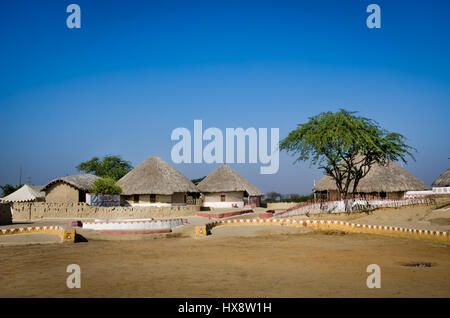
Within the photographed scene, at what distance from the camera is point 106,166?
62062 mm

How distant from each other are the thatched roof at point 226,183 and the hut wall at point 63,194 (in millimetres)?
15677

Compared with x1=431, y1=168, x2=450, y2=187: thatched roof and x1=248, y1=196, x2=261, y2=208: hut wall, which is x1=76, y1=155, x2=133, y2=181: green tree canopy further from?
x1=431, y1=168, x2=450, y2=187: thatched roof

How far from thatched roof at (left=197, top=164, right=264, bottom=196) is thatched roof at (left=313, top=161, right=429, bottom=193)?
470 inches

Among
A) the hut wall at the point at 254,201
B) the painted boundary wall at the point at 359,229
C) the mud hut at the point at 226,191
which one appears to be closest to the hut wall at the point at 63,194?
the mud hut at the point at 226,191

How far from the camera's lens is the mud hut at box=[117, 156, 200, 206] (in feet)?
128

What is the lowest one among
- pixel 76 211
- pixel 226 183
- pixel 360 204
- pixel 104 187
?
pixel 76 211

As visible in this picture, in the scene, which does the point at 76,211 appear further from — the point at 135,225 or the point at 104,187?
the point at 135,225

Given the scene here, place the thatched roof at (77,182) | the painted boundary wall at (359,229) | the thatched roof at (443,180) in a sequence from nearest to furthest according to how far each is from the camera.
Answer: the painted boundary wall at (359,229), the thatched roof at (77,182), the thatched roof at (443,180)

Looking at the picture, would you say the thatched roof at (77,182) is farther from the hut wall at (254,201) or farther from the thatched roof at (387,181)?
the thatched roof at (387,181)

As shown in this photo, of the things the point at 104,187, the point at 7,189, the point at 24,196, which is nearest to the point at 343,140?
the point at 104,187

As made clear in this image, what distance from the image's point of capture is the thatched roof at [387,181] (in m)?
34.5

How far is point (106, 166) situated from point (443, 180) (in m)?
48.8
